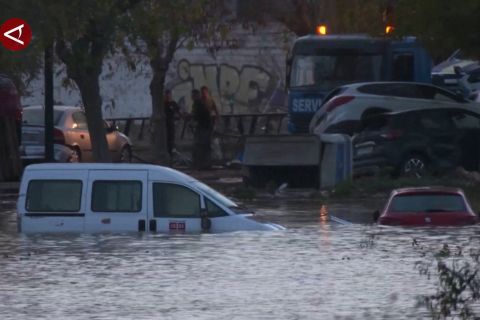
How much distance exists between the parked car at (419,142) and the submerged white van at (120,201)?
11.2 m

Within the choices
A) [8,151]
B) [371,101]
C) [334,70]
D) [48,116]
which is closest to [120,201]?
[48,116]

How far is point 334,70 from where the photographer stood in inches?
1414

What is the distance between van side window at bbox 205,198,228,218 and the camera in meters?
17.8

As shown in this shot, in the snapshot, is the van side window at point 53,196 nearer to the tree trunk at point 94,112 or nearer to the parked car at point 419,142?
the tree trunk at point 94,112

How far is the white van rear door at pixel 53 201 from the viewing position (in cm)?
1789

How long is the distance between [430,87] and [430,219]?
12.9 metres

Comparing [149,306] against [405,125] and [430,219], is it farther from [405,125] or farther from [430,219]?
[405,125]

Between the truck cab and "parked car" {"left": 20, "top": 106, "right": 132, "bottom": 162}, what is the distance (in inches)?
186

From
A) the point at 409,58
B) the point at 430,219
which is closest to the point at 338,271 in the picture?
the point at 430,219

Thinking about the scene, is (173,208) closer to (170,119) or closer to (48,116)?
(48,116)

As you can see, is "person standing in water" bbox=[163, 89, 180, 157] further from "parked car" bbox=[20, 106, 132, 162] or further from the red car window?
the red car window

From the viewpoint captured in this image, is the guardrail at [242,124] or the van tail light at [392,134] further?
the guardrail at [242,124]

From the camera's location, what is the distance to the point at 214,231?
17781 mm

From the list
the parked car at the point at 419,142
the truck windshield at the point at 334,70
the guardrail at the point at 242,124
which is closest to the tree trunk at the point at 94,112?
the parked car at the point at 419,142
